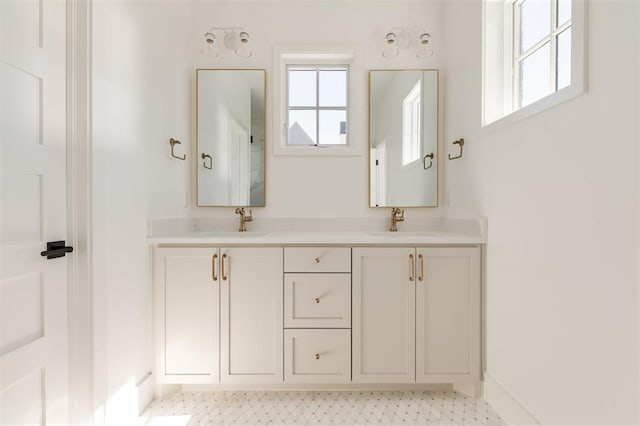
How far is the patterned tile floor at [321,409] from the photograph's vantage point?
1617mm

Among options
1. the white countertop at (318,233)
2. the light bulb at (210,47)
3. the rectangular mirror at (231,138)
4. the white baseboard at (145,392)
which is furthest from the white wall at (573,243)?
the white baseboard at (145,392)

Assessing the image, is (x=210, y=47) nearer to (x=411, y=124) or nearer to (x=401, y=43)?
(x=401, y=43)

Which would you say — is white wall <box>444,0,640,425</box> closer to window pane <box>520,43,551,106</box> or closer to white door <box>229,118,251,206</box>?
→ window pane <box>520,43,551,106</box>

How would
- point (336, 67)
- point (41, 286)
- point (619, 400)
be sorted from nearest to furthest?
point (619, 400)
point (41, 286)
point (336, 67)

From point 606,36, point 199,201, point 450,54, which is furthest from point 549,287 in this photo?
point 199,201

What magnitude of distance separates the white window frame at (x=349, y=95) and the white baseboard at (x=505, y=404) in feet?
5.19

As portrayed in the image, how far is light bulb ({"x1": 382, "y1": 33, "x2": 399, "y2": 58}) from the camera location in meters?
2.15

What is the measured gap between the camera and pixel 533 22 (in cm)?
158

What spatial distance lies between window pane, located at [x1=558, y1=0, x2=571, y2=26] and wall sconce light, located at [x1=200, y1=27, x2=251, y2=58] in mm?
1718

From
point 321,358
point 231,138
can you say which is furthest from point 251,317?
point 231,138

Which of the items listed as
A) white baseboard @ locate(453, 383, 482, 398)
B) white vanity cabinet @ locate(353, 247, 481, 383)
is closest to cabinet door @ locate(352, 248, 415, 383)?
white vanity cabinet @ locate(353, 247, 481, 383)

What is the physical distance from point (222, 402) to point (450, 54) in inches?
102

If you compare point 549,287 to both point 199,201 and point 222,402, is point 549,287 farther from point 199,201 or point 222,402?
point 199,201

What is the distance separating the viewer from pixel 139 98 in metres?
1.67
